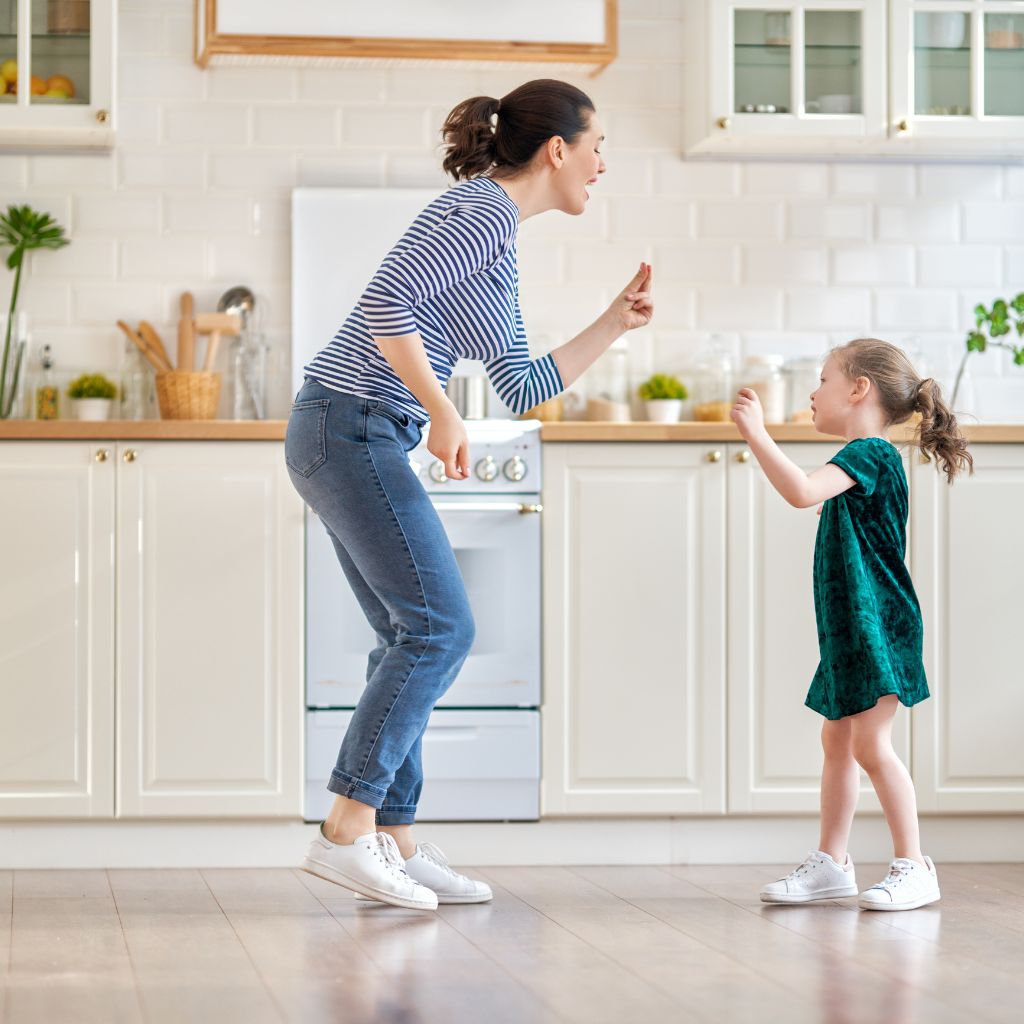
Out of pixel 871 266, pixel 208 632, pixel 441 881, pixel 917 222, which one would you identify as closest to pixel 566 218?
pixel 871 266

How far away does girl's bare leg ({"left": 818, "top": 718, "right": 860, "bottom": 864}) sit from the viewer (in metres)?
2.55

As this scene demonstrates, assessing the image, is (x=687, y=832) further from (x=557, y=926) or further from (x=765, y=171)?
(x=765, y=171)

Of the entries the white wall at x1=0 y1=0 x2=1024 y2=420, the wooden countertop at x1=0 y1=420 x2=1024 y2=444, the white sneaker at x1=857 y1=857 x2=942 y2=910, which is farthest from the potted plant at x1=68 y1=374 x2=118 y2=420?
the white sneaker at x1=857 y1=857 x2=942 y2=910

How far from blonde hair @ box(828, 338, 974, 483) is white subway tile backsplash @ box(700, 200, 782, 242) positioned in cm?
122

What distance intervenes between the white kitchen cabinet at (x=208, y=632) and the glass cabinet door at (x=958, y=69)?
170 centimetres

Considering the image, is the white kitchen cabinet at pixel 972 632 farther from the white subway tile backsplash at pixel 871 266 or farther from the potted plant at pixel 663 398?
the white subway tile backsplash at pixel 871 266

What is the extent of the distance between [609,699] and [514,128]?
4.04ft

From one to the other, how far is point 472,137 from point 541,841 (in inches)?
57.8

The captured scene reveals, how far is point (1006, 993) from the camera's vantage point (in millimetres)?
1907

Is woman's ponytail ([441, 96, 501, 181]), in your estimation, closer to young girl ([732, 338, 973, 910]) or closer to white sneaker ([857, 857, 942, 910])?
young girl ([732, 338, 973, 910])

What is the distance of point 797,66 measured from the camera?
11.2 feet

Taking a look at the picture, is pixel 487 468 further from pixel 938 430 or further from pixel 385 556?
pixel 938 430

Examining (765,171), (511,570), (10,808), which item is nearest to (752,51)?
(765,171)

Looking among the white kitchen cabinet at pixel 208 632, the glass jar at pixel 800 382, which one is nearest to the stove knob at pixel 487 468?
the white kitchen cabinet at pixel 208 632
